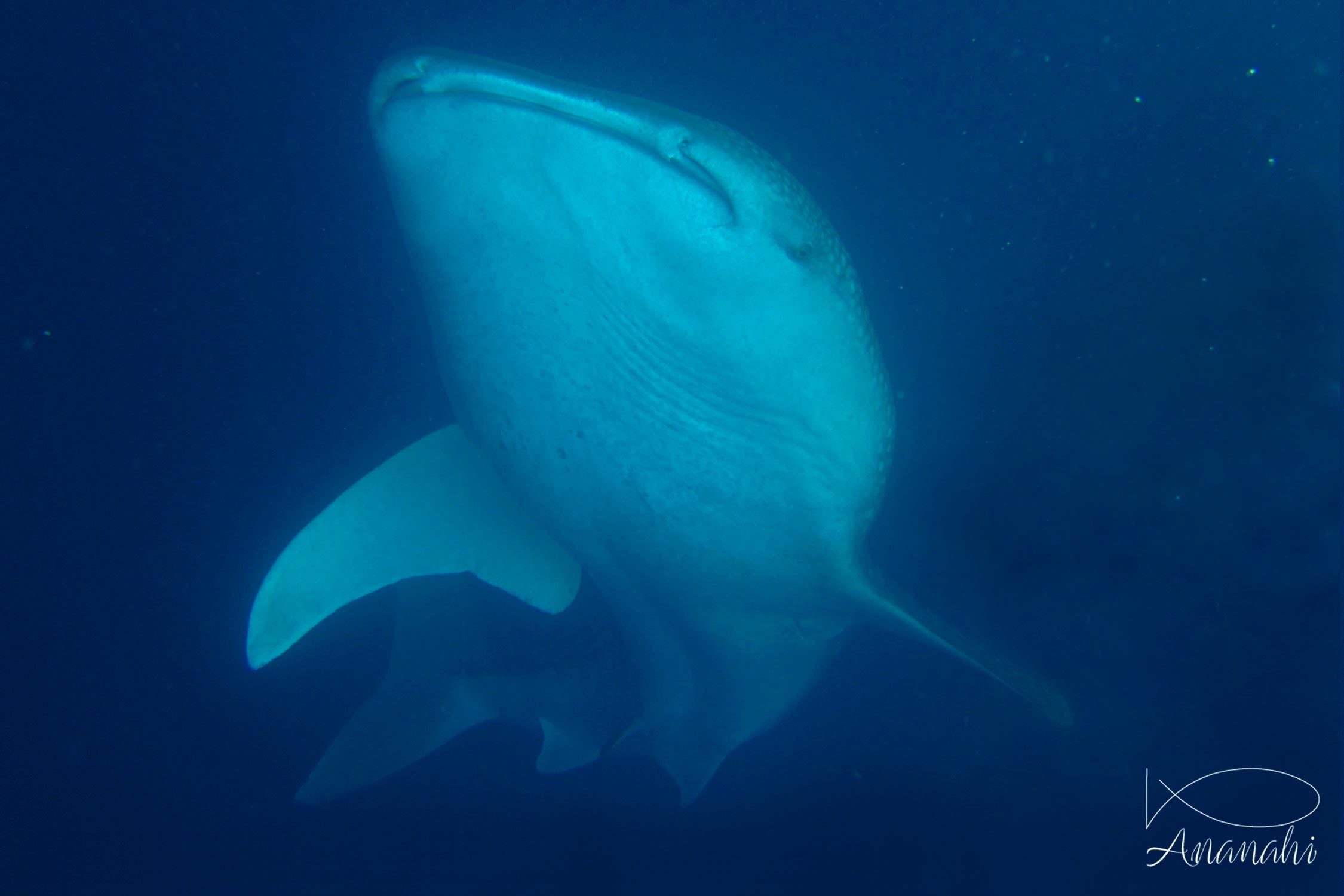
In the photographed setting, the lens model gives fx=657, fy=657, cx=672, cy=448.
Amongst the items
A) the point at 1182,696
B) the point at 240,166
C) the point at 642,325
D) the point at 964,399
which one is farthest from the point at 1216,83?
the point at 240,166

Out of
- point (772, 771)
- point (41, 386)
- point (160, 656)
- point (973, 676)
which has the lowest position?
point (160, 656)

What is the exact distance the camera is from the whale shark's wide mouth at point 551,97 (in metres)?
1.36

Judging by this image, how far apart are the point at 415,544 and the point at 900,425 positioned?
4016mm

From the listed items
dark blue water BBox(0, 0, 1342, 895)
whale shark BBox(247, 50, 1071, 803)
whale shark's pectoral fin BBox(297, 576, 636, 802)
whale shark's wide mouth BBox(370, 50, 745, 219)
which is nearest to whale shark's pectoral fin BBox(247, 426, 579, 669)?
whale shark BBox(247, 50, 1071, 803)

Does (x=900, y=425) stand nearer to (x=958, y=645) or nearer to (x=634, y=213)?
(x=958, y=645)

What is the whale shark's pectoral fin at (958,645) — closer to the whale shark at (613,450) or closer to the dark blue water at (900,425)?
the whale shark at (613,450)

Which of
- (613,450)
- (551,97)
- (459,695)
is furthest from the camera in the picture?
(459,695)

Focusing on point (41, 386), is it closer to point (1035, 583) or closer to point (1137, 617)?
point (1035, 583)

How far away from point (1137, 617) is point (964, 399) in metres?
2.05

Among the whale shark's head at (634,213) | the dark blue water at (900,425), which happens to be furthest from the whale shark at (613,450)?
the dark blue water at (900,425)

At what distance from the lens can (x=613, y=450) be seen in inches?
85.4

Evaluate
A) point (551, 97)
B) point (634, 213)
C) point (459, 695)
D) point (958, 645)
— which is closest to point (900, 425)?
point (958, 645)

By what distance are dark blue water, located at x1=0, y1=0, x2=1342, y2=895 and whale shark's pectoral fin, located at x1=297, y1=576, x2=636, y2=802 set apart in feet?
4.80

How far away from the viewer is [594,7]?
590 centimetres
